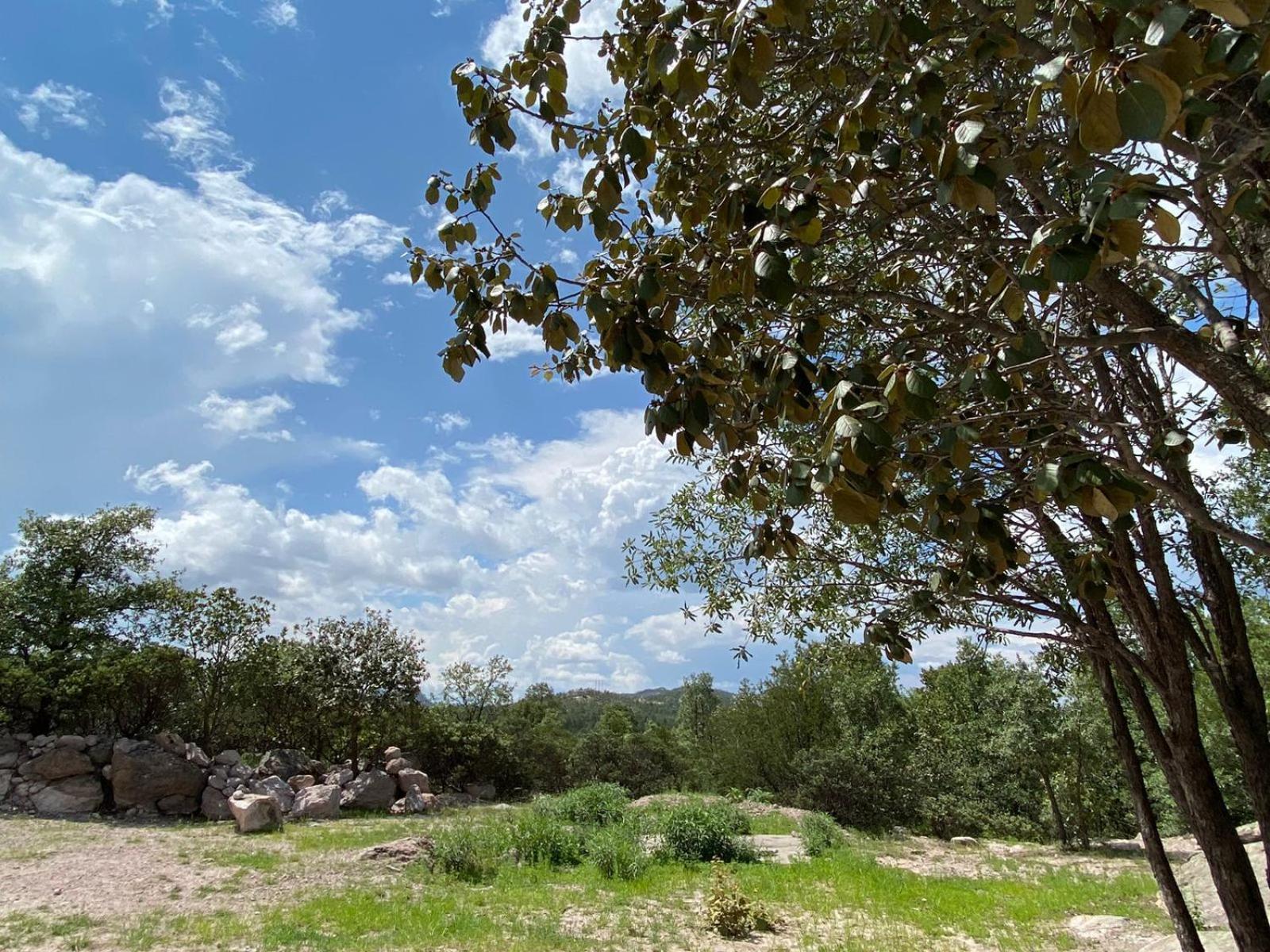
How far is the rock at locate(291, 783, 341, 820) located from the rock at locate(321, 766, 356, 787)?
1449 mm

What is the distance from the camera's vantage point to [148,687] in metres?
18.9

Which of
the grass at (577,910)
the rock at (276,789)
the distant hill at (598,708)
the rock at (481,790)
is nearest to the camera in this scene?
the grass at (577,910)

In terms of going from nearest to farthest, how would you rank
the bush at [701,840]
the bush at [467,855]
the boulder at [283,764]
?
the bush at [467,855], the bush at [701,840], the boulder at [283,764]

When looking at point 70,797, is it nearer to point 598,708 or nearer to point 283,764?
point 283,764

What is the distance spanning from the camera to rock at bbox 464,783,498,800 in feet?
75.8

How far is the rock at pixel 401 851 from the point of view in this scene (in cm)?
1066

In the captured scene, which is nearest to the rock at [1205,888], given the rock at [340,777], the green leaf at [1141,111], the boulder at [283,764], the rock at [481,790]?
the green leaf at [1141,111]

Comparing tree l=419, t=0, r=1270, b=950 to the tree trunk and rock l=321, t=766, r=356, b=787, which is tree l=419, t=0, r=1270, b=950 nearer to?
the tree trunk

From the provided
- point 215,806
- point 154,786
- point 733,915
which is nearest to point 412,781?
point 215,806

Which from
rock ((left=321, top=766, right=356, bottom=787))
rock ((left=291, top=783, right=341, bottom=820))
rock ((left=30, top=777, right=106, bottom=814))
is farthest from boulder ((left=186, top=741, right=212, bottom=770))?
rock ((left=321, top=766, right=356, bottom=787))

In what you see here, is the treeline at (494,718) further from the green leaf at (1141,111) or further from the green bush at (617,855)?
the green leaf at (1141,111)

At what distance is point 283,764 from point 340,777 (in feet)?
5.87

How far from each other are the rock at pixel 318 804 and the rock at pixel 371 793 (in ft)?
2.98

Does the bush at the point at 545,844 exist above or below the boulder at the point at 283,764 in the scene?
below
